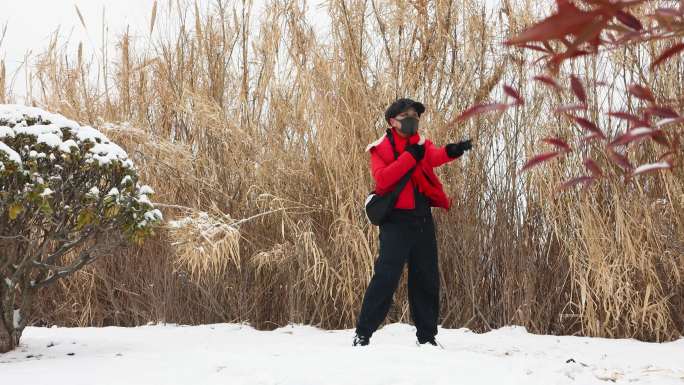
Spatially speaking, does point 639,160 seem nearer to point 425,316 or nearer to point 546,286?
point 546,286

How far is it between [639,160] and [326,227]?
2203mm

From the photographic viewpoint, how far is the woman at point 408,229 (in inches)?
170

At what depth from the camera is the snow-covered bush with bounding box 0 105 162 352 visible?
4.23m

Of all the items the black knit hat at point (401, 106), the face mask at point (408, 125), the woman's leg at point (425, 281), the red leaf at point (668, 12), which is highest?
the black knit hat at point (401, 106)

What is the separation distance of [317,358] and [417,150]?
1.31 meters

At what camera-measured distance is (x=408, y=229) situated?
14.3 feet

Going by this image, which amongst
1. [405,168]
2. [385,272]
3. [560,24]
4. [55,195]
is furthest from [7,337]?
[560,24]

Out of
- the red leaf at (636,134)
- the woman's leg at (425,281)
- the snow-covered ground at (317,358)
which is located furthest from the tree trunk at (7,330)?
the red leaf at (636,134)

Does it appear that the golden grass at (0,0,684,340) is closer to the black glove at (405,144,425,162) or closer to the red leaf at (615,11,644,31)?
the black glove at (405,144,425,162)

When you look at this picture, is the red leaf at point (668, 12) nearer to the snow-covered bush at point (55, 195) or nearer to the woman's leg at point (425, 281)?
the woman's leg at point (425, 281)

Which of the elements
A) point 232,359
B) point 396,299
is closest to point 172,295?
point 396,299

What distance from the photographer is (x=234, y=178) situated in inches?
234

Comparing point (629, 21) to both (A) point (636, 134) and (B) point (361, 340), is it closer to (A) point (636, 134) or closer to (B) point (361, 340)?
(A) point (636, 134)

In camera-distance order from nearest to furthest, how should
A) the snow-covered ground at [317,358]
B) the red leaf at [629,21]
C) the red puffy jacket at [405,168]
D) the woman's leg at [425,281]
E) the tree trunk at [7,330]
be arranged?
the red leaf at [629,21] → the snow-covered ground at [317,358] → the red puffy jacket at [405,168] → the woman's leg at [425,281] → the tree trunk at [7,330]
